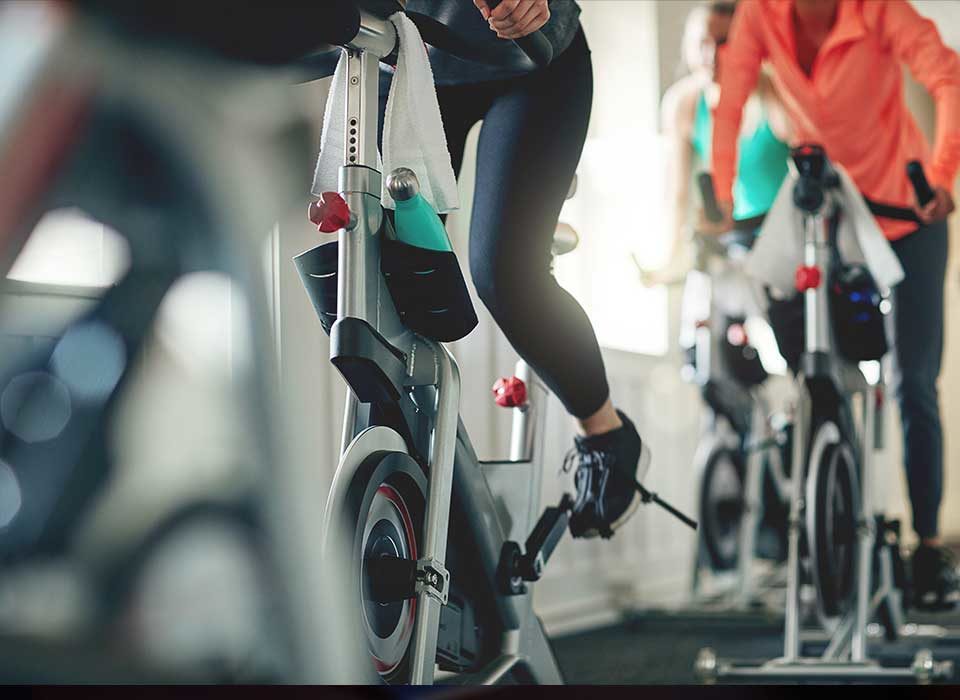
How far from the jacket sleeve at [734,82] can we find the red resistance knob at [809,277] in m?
0.16

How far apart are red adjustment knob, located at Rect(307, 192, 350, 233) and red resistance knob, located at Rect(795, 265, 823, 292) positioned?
0.92 m

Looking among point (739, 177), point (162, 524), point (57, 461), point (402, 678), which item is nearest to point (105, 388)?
point (57, 461)

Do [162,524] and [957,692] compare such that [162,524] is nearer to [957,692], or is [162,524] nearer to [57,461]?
[57,461]

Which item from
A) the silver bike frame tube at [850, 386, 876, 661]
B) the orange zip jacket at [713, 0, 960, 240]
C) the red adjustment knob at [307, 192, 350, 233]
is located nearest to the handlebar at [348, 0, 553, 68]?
the red adjustment knob at [307, 192, 350, 233]

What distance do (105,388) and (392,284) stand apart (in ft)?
0.85

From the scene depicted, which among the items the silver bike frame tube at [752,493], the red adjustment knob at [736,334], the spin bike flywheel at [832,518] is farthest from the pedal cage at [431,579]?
the silver bike frame tube at [752,493]

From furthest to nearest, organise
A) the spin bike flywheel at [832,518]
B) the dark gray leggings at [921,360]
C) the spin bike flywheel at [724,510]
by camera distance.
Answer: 1. the spin bike flywheel at [724,510]
2. the spin bike flywheel at [832,518]
3. the dark gray leggings at [921,360]

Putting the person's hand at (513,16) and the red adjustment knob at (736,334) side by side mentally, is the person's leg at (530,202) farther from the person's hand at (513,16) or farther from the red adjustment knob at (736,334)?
the red adjustment knob at (736,334)

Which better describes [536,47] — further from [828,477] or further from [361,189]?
[828,477]

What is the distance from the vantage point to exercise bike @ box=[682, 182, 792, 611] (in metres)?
2.37

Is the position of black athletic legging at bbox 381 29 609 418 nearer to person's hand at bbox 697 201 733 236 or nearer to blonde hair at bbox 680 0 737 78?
blonde hair at bbox 680 0 737 78

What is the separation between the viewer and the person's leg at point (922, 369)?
1.52 meters

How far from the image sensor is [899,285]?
1.61 metres

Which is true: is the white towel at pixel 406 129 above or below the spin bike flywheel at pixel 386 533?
above
